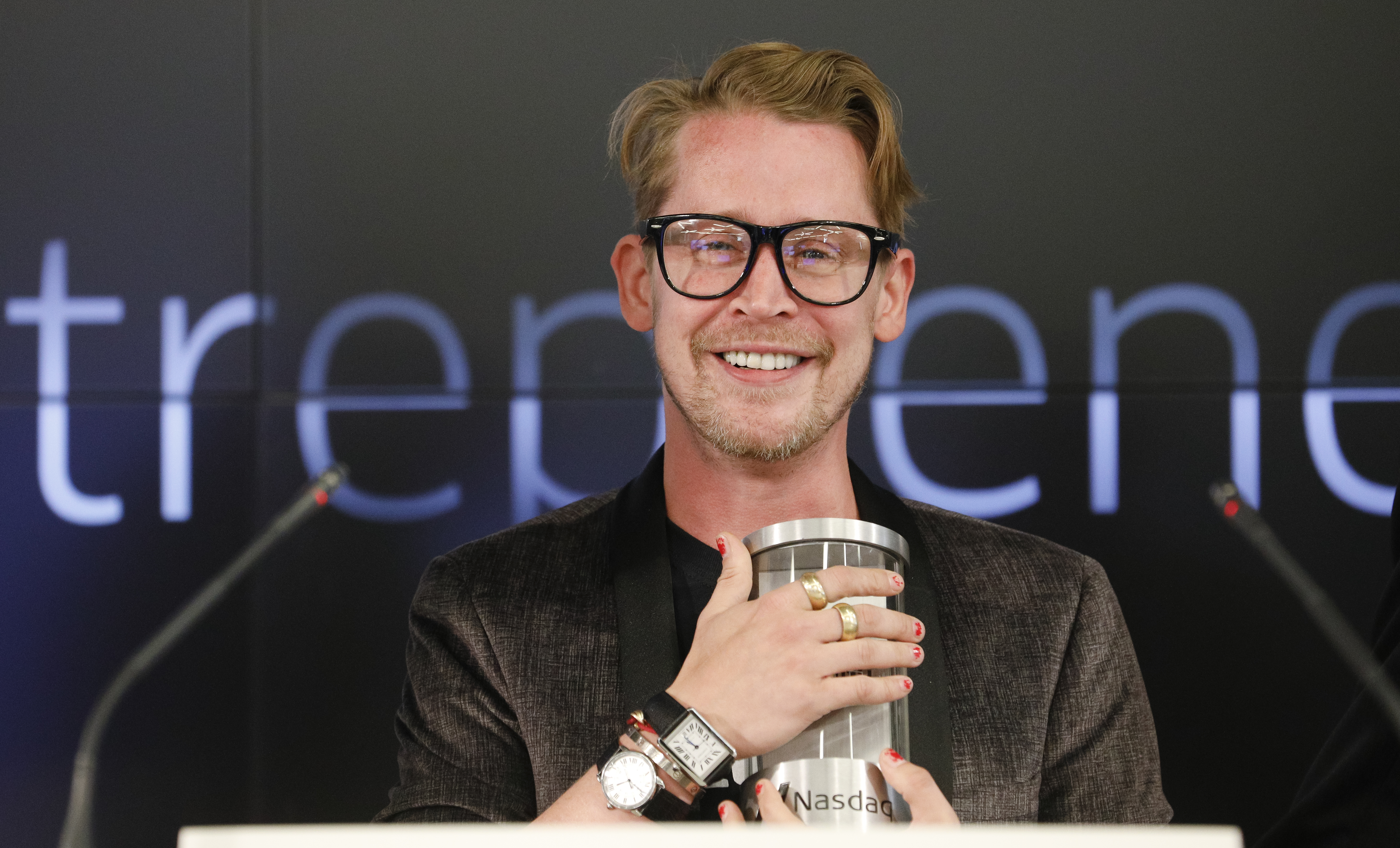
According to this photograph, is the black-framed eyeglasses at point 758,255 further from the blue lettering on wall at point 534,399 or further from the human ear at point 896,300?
the blue lettering on wall at point 534,399

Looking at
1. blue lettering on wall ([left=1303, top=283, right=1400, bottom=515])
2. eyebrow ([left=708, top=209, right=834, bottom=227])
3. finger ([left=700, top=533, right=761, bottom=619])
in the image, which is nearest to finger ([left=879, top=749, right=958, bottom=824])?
finger ([left=700, top=533, right=761, bottom=619])

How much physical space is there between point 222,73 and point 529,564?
1442mm

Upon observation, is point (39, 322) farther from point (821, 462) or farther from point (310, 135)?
point (821, 462)

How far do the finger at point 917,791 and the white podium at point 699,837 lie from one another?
0.13m

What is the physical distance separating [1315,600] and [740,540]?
0.62 metres

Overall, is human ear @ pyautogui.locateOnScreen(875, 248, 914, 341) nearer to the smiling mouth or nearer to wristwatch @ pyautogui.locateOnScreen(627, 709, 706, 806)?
the smiling mouth

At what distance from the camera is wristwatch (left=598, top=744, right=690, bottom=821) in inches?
43.0

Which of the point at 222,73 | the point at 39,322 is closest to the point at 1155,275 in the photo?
the point at 222,73

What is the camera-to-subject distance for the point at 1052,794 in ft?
4.69

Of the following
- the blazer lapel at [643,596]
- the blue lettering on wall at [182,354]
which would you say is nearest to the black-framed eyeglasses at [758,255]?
the blazer lapel at [643,596]

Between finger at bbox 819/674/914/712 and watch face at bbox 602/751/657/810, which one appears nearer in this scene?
finger at bbox 819/674/914/712

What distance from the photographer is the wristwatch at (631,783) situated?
43.0 inches

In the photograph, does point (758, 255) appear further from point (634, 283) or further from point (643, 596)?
point (643, 596)

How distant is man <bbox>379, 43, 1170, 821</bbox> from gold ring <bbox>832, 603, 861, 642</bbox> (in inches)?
13.9
